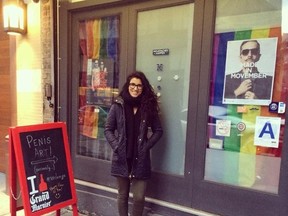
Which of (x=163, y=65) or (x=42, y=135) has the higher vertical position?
(x=163, y=65)

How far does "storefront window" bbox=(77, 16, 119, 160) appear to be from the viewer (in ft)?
11.3

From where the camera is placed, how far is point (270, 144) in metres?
2.51

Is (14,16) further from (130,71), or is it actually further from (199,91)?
(199,91)

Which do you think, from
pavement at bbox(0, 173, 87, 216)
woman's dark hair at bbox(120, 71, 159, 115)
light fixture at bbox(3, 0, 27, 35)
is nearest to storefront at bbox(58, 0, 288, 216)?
pavement at bbox(0, 173, 87, 216)

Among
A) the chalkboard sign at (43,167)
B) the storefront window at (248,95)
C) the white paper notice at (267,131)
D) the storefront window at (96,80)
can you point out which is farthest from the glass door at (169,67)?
the chalkboard sign at (43,167)

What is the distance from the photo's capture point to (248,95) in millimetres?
2607

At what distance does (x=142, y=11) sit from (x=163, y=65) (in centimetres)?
67

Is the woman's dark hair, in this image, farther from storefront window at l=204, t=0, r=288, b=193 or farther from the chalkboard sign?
the chalkboard sign

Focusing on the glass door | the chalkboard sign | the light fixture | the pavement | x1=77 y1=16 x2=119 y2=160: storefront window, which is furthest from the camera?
the light fixture

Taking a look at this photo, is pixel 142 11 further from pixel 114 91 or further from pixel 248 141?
pixel 248 141

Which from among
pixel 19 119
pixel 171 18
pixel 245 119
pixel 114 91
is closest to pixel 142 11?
pixel 171 18

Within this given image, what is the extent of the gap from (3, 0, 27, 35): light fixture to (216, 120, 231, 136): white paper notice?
2.87 metres

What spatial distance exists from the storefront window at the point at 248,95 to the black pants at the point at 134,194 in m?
0.70

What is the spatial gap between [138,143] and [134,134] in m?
0.10
